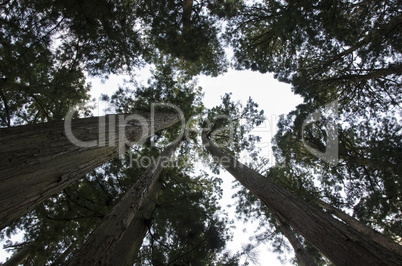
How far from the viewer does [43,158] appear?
186cm

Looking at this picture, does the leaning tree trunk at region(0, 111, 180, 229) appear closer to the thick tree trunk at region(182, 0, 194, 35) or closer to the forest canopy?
the forest canopy

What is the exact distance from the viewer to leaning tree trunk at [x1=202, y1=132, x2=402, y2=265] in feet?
5.99

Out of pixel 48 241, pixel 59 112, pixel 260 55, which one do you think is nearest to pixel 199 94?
pixel 260 55

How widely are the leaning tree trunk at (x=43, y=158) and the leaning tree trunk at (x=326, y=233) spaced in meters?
2.61

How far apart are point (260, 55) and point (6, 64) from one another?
354 inches

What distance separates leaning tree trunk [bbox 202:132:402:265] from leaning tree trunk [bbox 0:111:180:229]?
2.61m

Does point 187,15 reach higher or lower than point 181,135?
higher

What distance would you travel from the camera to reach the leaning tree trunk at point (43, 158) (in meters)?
1.54

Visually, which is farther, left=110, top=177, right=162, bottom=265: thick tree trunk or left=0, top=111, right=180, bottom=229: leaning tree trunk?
left=110, top=177, right=162, bottom=265: thick tree trunk

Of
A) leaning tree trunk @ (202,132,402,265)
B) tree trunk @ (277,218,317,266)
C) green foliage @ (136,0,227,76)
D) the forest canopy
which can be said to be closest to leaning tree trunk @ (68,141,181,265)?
the forest canopy

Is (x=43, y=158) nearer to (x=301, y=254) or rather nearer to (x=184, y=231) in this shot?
(x=184, y=231)

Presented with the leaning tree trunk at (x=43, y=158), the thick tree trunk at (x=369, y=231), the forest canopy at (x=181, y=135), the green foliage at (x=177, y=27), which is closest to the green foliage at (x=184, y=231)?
the forest canopy at (x=181, y=135)

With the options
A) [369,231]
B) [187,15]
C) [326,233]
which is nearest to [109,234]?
[326,233]

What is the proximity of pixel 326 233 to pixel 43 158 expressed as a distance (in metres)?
2.96
